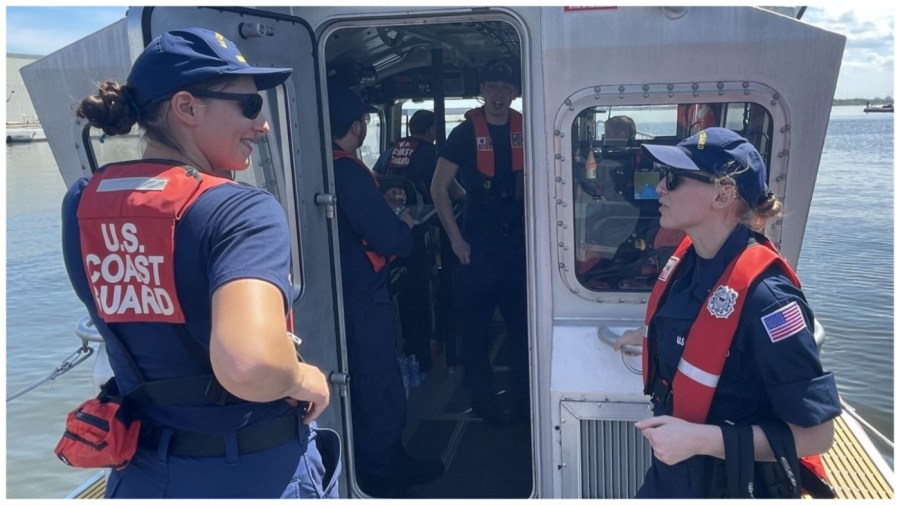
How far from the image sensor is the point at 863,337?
26.3 feet

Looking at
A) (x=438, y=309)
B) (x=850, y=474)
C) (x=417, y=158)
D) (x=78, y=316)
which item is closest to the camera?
(x=850, y=474)

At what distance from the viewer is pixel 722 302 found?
160 centimetres

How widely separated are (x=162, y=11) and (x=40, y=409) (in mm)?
6022

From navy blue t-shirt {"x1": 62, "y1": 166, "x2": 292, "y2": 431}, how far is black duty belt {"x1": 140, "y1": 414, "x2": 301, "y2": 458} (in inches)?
0.8

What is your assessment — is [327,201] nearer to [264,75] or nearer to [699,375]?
[264,75]

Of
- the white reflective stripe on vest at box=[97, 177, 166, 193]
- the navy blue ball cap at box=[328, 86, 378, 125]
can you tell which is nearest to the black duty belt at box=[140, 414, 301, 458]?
the white reflective stripe on vest at box=[97, 177, 166, 193]

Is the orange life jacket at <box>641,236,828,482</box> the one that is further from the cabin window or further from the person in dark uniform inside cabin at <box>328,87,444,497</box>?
the person in dark uniform inside cabin at <box>328,87,444,497</box>

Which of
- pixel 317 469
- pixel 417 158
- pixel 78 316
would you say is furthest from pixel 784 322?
pixel 78 316

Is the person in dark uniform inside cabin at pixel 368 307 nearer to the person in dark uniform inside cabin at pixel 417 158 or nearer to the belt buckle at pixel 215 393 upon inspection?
the person in dark uniform inside cabin at pixel 417 158

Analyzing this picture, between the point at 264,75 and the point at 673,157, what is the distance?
3.18 feet

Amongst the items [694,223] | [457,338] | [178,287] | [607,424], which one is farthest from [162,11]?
[457,338]

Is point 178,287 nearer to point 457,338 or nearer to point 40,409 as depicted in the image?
point 457,338

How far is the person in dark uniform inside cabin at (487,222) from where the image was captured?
377 centimetres

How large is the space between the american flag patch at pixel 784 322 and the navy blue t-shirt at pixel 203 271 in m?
1.00
